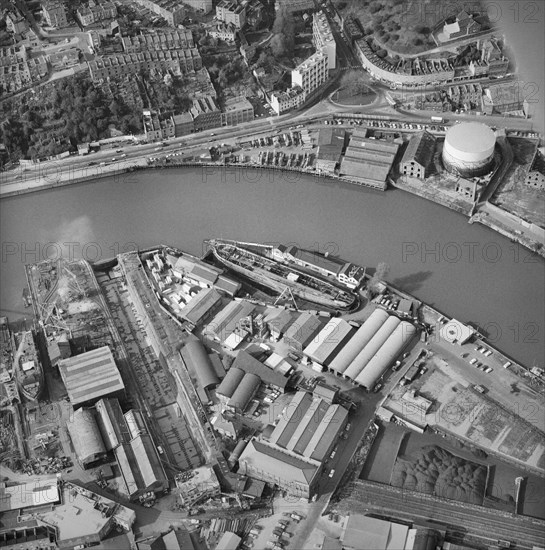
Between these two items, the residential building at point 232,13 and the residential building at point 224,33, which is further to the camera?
the residential building at point 232,13

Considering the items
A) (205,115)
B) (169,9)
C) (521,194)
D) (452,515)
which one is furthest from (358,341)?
(169,9)

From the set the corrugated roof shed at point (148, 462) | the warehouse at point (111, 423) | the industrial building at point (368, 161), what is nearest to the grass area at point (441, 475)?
the corrugated roof shed at point (148, 462)

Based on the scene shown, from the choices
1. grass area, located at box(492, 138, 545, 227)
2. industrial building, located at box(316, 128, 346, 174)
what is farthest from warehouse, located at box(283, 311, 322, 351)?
grass area, located at box(492, 138, 545, 227)

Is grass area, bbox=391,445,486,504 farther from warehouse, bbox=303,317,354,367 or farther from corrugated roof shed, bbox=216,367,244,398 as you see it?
corrugated roof shed, bbox=216,367,244,398

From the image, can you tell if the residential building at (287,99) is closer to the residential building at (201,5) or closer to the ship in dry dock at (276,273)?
the ship in dry dock at (276,273)

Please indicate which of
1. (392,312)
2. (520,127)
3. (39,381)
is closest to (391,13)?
(520,127)

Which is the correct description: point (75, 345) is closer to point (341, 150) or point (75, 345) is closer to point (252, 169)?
point (252, 169)

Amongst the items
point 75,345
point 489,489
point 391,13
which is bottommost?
point 489,489

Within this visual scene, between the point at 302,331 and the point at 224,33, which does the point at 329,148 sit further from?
the point at 224,33
